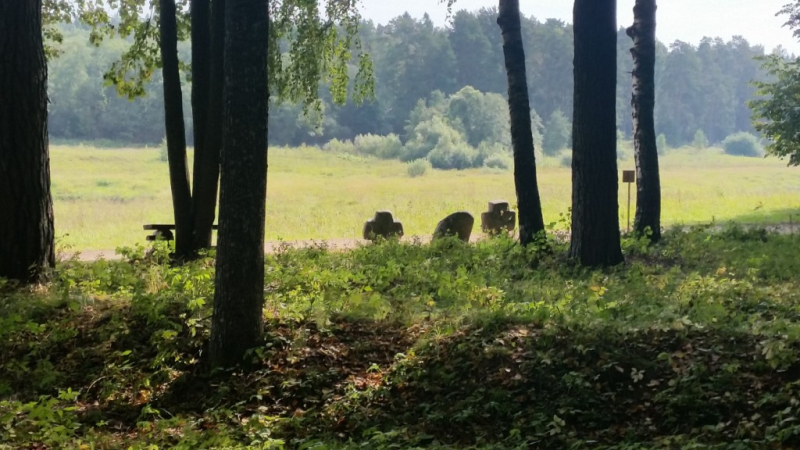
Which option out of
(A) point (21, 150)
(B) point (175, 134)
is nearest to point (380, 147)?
(B) point (175, 134)

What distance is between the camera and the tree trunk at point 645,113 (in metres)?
14.8

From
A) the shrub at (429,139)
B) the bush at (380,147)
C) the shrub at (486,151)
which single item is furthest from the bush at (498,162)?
the bush at (380,147)

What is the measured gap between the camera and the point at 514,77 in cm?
1370

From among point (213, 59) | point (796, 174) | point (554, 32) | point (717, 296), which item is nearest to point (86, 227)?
point (213, 59)

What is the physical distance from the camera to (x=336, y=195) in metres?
39.0

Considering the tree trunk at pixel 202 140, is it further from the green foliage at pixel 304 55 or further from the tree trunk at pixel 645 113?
the tree trunk at pixel 645 113

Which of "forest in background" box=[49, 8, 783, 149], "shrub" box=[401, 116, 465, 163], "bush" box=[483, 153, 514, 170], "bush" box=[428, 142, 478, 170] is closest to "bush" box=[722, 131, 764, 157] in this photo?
"forest in background" box=[49, 8, 783, 149]

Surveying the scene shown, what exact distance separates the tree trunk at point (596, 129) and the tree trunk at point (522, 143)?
6.62 ft

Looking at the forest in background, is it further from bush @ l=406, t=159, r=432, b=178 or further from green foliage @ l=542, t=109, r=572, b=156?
bush @ l=406, t=159, r=432, b=178

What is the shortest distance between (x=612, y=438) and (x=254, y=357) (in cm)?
329

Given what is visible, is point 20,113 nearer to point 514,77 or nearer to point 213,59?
point 213,59

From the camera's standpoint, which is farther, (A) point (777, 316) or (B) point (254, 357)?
(A) point (777, 316)

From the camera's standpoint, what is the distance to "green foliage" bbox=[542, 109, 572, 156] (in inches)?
3433

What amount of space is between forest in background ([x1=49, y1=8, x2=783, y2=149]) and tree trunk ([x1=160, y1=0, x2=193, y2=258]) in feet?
195
